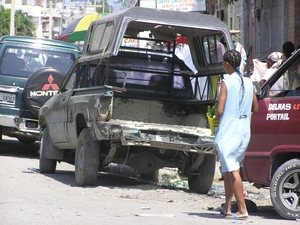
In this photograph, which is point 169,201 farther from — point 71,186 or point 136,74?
point 136,74

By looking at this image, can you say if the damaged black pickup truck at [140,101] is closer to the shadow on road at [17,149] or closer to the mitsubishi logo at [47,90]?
the mitsubishi logo at [47,90]

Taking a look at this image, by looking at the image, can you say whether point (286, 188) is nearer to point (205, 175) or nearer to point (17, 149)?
point (205, 175)

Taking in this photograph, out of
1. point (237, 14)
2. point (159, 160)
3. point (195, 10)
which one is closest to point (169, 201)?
point (159, 160)

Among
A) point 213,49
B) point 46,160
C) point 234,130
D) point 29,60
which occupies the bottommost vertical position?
point 46,160

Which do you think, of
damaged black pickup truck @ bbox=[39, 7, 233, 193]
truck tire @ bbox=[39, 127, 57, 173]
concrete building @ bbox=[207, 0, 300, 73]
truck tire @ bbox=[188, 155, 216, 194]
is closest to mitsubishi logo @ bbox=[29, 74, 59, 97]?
damaged black pickup truck @ bbox=[39, 7, 233, 193]

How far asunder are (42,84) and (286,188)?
691 centimetres

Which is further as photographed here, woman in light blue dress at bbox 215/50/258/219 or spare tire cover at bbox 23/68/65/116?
spare tire cover at bbox 23/68/65/116

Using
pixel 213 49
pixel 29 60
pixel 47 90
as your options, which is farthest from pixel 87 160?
pixel 29 60

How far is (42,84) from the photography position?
1398cm

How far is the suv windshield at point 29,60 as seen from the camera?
49.0 ft

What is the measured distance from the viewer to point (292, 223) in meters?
7.71

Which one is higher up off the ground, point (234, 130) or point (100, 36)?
point (100, 36)

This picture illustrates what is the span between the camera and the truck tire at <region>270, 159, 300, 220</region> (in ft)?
26.1

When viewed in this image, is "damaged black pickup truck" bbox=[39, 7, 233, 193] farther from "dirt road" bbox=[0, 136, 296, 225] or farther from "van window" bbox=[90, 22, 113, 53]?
"dirt road" bbox=[0, 136, 296, 225]
